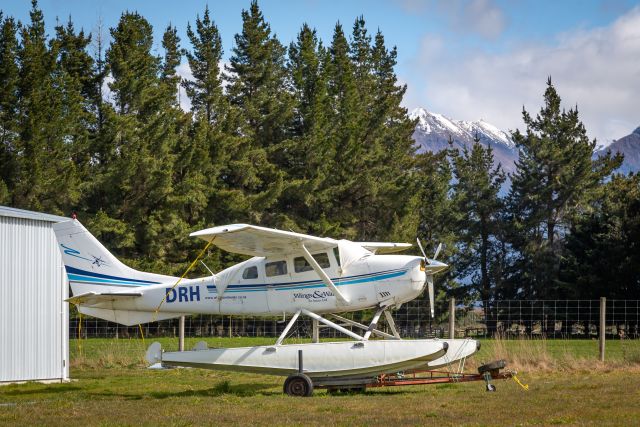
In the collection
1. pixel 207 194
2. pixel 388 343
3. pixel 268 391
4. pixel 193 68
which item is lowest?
pixel 268 391

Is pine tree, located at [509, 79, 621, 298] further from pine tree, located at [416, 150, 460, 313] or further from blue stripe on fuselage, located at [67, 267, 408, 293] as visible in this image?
blue stripe on fuselage, located at [67, 267, 408, 293]

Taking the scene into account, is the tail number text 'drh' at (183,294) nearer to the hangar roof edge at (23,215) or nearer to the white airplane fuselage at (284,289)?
the white airplane fuselage at (284,289)

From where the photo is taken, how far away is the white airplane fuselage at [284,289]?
16531 millimetres

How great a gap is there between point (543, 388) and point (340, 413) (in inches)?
179

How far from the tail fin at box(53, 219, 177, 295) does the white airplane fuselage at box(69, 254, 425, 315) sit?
0.09 m

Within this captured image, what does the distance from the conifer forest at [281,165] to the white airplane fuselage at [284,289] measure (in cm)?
1997

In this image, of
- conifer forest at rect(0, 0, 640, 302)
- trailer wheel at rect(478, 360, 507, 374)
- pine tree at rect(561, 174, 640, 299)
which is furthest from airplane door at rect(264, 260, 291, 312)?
pine tree at rect(561, 174, 640, 299)

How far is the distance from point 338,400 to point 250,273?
13.0 feet

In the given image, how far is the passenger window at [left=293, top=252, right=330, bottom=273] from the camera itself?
16797 millimetres

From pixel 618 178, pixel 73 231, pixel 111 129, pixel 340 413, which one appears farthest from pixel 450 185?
pixel 340 413

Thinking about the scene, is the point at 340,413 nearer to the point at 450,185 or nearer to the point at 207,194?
the point at 207,194

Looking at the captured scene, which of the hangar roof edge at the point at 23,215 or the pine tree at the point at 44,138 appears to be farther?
the pine tree at the point at 44,138

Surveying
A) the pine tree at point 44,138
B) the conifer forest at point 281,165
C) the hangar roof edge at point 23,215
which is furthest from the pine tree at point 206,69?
the hangar roof edge at point 23,215

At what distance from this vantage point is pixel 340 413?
12.3 m
